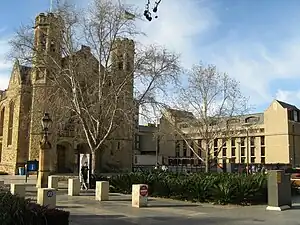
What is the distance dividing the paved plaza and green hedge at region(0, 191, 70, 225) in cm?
281

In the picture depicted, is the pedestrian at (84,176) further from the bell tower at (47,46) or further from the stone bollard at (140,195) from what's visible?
the stone bollard at (140,195)

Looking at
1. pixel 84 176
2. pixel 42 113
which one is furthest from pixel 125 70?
pixel 84 176

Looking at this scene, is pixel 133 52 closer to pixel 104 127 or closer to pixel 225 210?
pixel 104 127

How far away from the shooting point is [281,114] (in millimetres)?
80188

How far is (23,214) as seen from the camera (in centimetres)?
883

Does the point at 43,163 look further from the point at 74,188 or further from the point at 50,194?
the point at 50,194

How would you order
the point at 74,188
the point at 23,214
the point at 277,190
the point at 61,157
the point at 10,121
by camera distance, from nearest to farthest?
1. the point at 23,214
2. the point at 277,190
3. the point at 74,188
4. the point at 61,157
5. the point at 10,121

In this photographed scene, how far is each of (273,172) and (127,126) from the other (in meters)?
13.0

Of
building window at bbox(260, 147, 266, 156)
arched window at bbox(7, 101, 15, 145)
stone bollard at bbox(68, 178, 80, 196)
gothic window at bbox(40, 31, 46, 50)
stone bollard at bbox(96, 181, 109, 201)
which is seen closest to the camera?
stone bollard at bbox(96, 181, 109, 201)

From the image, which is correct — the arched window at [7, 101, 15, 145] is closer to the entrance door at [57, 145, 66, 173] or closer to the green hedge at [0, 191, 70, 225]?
the entrance door at [57, 145, 66, 173]

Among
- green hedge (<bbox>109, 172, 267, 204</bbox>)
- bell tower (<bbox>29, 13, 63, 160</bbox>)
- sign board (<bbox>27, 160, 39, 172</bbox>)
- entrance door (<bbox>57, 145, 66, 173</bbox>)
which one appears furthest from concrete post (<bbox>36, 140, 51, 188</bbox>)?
entrance door (<bbox>57, 145, 66, 173</bbox>)

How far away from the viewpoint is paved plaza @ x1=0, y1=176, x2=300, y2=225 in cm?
1308

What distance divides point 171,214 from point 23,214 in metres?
7.17

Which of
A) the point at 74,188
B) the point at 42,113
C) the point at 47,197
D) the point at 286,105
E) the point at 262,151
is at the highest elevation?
the point at 286,105
